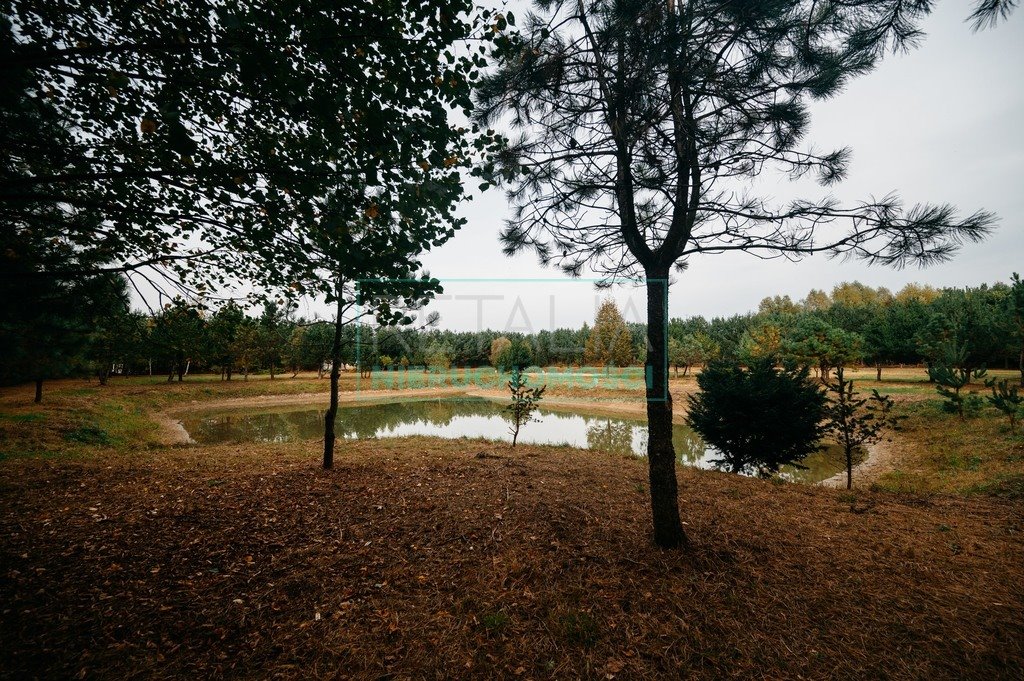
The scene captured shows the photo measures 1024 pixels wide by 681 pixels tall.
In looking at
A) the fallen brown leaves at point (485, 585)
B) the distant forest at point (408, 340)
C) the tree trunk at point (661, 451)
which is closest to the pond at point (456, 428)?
the distant forest at point (408, 340)

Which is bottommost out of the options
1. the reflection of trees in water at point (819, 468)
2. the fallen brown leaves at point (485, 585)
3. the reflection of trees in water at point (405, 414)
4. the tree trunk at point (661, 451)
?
the reflection of trees in water at point (405, 414)

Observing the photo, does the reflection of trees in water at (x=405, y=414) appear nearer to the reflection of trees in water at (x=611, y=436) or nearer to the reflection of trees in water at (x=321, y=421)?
the reflection of trees in water at (x=321, y=421)

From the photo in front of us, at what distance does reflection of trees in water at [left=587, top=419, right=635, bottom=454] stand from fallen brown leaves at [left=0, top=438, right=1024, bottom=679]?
28.6 ft

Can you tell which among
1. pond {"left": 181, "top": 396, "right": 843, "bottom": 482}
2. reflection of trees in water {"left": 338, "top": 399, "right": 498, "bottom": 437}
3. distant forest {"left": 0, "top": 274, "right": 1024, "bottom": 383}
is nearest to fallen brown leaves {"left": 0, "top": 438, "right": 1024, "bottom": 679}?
distant forest {"left": 0, "top": 274, "right": 1024, "bottom": 383}

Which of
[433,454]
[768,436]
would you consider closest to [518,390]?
[433,454]

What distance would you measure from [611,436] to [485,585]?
14.0m

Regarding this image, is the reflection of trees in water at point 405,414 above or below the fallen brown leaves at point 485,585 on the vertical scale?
below

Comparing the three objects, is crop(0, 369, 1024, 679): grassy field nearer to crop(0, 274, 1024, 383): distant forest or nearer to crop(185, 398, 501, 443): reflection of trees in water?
crop(0, 274, 1024, 383): distant forest

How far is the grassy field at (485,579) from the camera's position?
2.50 m

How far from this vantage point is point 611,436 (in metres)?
16.2

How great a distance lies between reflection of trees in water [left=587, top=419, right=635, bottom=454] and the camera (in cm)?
1398

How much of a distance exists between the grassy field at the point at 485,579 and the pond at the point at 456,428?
263 inches

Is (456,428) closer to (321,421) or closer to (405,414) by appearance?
(405,414)

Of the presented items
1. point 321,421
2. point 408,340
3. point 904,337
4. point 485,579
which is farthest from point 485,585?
point 904,337
